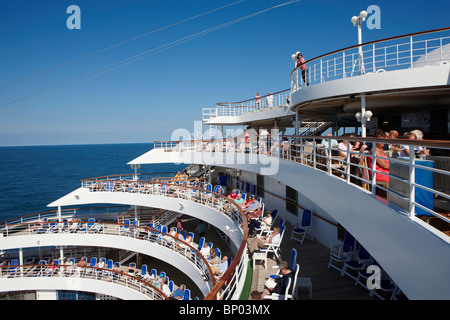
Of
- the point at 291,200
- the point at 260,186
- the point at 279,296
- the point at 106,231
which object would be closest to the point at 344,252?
the point at 279,296

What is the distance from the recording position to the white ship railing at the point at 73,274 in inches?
554

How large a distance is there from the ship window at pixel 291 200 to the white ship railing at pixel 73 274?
7.70 metres

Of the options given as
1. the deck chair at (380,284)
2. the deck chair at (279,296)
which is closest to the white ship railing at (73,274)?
the deck chair at (279,296)

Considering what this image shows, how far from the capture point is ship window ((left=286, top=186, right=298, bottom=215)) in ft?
40.9

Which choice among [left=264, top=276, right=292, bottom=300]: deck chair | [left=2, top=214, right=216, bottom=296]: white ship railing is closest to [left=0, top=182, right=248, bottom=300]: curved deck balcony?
[left=2, top=214, right=216, bottom=296]: white ship railing

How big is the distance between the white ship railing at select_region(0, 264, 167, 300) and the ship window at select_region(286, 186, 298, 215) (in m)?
7.70

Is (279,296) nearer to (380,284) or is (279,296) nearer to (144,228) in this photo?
(380,284)

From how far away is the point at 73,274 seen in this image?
15.2 meters

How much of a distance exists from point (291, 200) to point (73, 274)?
39.8 feet

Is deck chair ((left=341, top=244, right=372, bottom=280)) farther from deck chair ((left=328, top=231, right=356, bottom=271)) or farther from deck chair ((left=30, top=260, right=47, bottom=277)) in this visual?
deck chair ((left=30, top=260, right=47, bottom=277))

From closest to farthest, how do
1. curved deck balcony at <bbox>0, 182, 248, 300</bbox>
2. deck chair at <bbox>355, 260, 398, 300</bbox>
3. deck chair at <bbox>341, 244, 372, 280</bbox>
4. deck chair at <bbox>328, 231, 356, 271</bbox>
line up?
deck chair at <bbox>355, 260, 398, 300</bbox> < deck chair at <bbox>341, 244, 372, 280</bbox> < deck chair at <bbox>328, 231, 356, 271</bbox> < curved deck balcony at <bbox>0, 182, 248, 300</bbox>

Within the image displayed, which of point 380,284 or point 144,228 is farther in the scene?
point 144,228

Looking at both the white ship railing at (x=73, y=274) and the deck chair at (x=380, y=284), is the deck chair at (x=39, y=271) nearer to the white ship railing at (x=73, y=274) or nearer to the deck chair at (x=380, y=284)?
the white ship railing at (x=73, y=274)
